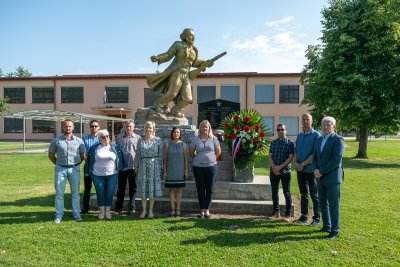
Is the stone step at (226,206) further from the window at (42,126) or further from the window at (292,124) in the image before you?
the window at (42,126)

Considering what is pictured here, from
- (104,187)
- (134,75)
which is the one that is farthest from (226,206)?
(134,75)

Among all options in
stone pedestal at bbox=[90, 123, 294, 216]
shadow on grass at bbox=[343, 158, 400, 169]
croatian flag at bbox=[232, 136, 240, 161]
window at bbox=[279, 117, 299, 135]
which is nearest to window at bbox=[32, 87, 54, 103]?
window at bbox=[279, 117, 299, 135]

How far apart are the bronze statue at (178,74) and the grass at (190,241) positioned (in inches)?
114

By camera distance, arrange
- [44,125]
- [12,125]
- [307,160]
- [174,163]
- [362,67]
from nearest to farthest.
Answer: [307,160], [174,163], [362,67], [44,125], [12,125]

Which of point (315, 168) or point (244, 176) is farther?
point (244, 176)

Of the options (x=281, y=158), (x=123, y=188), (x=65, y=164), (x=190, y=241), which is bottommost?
(x=190, y=241)

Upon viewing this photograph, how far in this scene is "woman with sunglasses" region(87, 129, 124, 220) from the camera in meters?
5.81

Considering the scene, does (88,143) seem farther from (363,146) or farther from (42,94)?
(42,94)

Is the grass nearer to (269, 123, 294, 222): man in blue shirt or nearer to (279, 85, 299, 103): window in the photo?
(269, 123, 294, 222): man in blue shirt

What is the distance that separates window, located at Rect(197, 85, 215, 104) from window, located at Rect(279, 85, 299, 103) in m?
6.67

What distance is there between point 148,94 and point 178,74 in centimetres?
2700

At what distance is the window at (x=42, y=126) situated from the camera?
35.1m

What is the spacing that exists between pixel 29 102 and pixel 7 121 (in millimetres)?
3294

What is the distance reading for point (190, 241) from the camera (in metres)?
4.75
